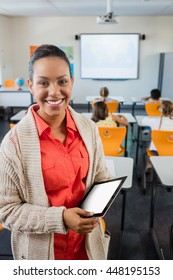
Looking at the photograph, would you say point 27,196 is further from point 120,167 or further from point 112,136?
point 112,136

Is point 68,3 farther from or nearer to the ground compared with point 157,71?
farther from the ground

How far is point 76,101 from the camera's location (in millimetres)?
8125

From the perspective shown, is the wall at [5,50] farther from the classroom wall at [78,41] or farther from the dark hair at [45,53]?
the dark hair at [45,53]

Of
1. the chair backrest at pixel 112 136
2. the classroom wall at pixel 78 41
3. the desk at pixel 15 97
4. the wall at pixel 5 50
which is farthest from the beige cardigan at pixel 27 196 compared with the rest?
the classroom wall at pixel 78 41

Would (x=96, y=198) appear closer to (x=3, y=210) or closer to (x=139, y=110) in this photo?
(x=3, y=210)

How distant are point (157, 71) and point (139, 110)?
4.22 ft

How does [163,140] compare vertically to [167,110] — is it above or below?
below

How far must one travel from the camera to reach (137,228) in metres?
2.44

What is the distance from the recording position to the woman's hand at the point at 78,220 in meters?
0.83

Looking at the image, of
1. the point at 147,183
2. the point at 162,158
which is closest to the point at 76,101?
the point at 147,183

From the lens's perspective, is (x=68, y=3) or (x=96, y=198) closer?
(x=96, y=198)

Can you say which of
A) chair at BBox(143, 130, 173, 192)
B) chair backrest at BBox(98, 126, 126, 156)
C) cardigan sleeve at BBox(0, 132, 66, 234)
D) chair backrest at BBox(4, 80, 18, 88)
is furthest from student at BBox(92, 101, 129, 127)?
chair backrest at BBox(4, 80, 18, 88)

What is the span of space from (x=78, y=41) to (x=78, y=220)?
7.53 m

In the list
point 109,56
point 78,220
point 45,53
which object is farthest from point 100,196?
point 109,56
